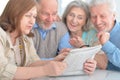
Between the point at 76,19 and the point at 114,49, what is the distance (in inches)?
15.8

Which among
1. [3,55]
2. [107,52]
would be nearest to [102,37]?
[107,52]

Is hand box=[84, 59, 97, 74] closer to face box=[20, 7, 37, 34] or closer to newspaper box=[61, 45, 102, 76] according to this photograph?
newspaper box=[61, 45, 102, 76]

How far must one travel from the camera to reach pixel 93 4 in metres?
1.58

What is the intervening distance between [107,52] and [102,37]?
0.30ft

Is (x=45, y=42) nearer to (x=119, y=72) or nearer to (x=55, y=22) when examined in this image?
(x=55, y=22)

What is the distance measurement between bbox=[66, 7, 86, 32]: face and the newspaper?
16.4 inches

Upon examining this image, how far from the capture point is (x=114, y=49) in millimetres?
1416

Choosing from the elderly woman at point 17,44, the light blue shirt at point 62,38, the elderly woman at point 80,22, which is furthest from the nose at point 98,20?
the elderly woman at point 17,44

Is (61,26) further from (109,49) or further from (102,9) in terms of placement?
(109,49)

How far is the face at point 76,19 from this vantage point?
1.71 metres

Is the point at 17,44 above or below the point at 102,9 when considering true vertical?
below

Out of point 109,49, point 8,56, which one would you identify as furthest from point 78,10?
point 8,56

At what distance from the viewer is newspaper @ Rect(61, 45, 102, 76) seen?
1.27 m

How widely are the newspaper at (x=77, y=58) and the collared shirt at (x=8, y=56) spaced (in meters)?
0.26
